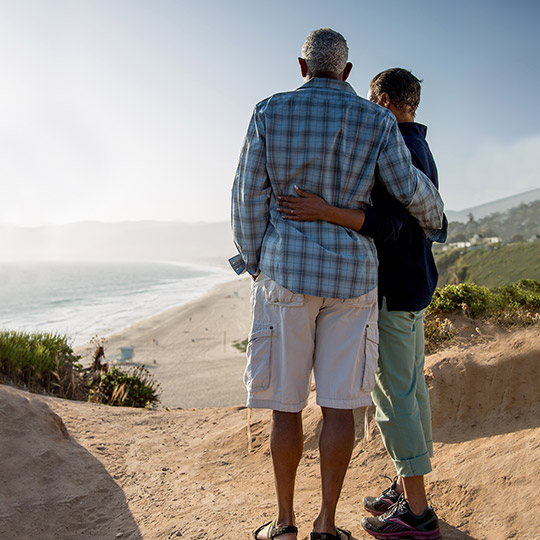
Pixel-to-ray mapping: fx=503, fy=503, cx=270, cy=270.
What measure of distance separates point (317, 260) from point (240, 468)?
2430mm

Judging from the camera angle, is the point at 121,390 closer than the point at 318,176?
No

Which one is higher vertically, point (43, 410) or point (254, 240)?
point (254, 240)

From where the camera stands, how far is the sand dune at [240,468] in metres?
2.83

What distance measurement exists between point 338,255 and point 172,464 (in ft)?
9.04

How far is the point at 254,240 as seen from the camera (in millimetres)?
2438

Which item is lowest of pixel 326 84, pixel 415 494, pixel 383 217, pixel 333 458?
pixel 415 494

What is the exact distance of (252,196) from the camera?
7.88ft

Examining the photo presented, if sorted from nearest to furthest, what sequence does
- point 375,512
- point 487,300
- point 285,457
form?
point 285,457 → point 375,512 → point 487,300

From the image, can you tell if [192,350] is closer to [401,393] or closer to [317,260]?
[401,393]

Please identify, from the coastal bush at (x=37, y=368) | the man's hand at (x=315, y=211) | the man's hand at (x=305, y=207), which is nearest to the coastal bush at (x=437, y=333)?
the man's hand at (x=315, y=211)

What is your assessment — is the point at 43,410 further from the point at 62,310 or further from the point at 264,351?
the point at 62,310

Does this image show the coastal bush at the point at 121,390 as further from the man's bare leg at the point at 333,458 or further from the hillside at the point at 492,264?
the man's bare leg at the point at 333,458

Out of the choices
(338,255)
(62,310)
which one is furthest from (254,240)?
(62,310)

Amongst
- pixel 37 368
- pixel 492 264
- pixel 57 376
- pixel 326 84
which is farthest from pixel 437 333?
pixel 37 368
